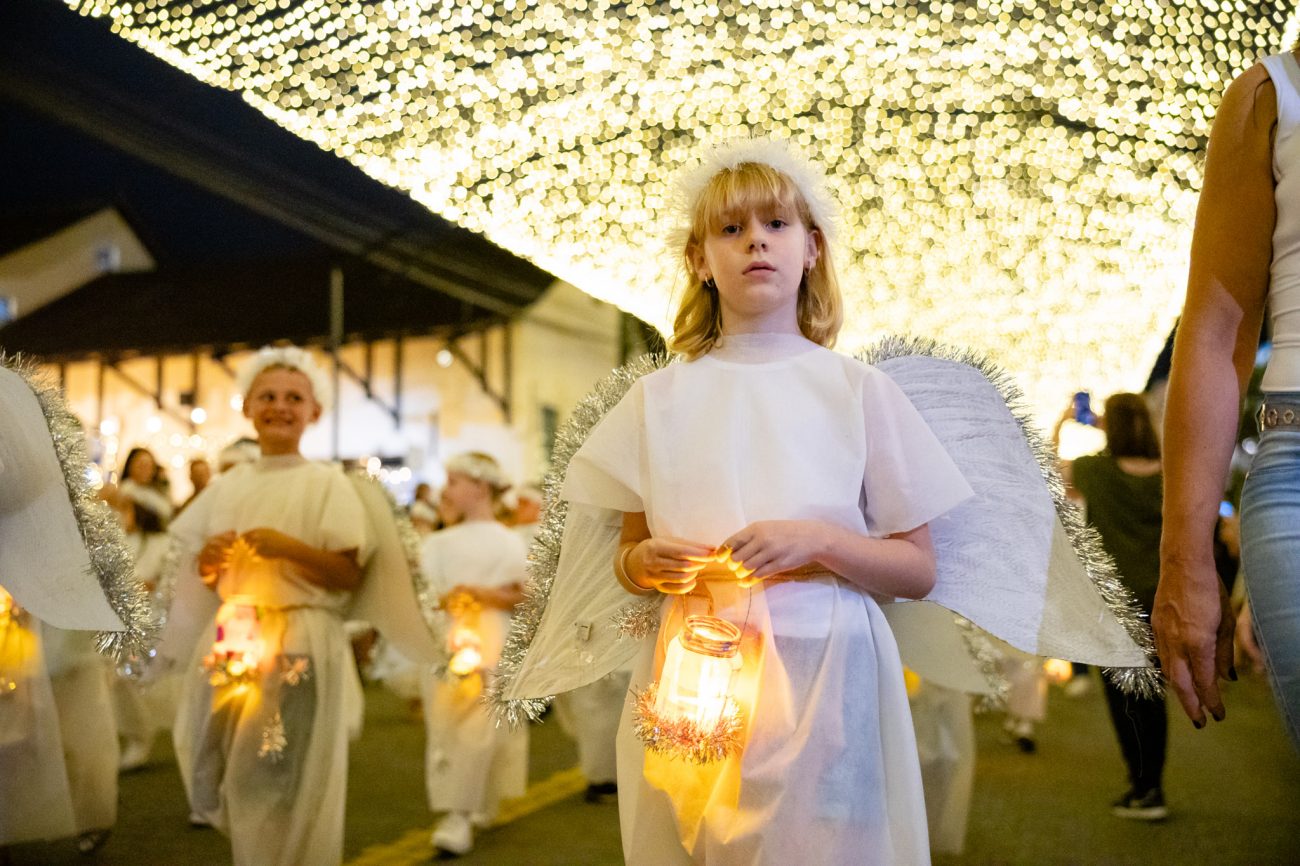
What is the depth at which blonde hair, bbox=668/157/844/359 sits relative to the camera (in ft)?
9.23

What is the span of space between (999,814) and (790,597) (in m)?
5.18

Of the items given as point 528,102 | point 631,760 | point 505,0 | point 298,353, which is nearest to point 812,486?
point 631,760

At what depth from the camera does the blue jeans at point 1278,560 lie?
1.98m

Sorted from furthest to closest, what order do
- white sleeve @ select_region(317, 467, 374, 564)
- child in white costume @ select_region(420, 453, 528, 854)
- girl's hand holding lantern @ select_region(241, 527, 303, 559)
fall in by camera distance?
1. child in white costume @ select_region(420, 453, 528, 854)
2. white sleeve @ select_region(317, 467, 374, 564)
3. girl's hand holding lantern @ select_region(241, 527, 303, 559)

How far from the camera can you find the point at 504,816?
740 cm

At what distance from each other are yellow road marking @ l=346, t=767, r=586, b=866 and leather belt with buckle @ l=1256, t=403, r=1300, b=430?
4.85 metres

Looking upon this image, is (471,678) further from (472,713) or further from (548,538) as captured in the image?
→ (548,538)

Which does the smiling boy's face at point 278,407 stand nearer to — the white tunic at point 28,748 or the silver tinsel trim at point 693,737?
the white tunic at point 28,748

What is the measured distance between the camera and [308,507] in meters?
5.35

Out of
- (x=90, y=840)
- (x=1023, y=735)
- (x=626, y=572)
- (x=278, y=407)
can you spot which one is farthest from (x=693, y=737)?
(x=1023, y=735)

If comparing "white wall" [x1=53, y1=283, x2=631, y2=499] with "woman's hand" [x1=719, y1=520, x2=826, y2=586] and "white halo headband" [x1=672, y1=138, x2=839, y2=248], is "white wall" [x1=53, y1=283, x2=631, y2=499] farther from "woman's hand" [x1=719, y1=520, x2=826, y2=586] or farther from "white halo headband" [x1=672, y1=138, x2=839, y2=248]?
"woman's hand" [x1=719, y1=520, x2=826, y2=586]

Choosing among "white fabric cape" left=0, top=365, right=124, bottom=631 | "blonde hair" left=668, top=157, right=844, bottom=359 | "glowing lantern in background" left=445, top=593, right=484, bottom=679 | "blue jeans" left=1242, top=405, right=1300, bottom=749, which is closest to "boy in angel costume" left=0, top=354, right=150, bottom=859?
"white fabric cape" left=0, top=365, right=124, bottom=631

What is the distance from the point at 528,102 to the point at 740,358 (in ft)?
16.8

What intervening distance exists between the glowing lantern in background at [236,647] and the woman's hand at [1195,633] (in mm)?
3750
